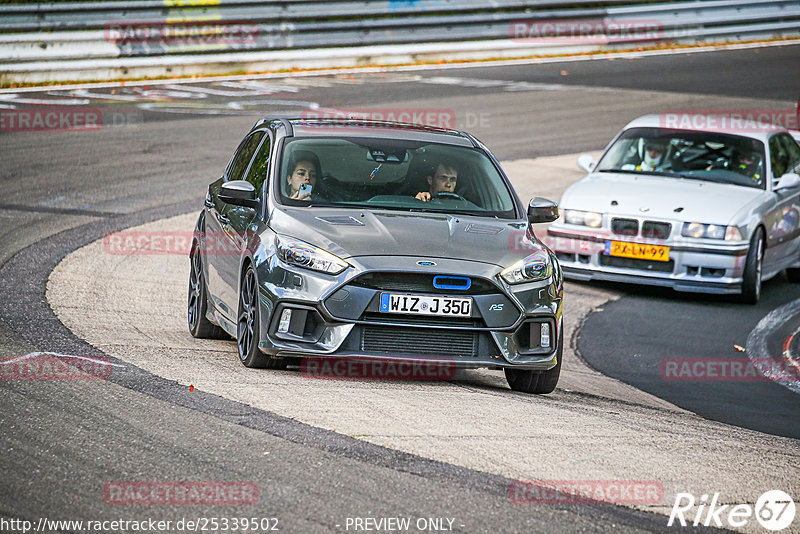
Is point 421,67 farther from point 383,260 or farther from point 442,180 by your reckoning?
point 383,260

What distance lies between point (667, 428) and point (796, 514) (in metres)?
1.63

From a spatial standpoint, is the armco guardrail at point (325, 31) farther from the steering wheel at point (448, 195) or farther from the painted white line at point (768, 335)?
the steering wheel at point (448, 195)

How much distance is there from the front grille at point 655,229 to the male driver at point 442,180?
178 inches

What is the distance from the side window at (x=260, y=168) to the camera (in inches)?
341

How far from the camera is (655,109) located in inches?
922

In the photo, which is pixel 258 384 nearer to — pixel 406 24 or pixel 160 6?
pixel 160 6

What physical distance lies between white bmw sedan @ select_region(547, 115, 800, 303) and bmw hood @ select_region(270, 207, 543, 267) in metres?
4.74

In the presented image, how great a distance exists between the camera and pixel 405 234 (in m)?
7.78

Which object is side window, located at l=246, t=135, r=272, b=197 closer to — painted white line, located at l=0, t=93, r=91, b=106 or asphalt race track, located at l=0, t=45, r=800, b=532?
asphalt race track, located at l=0, t=45, r=800, b=532

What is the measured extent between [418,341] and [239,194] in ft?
5.37

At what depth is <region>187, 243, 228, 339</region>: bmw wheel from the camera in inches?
360

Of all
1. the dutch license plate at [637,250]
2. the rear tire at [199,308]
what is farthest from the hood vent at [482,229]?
the dutch license plate at [637,250]

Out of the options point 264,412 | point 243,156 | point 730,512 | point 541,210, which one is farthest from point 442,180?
point 730,512

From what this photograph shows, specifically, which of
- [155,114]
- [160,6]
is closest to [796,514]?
[155,114]
